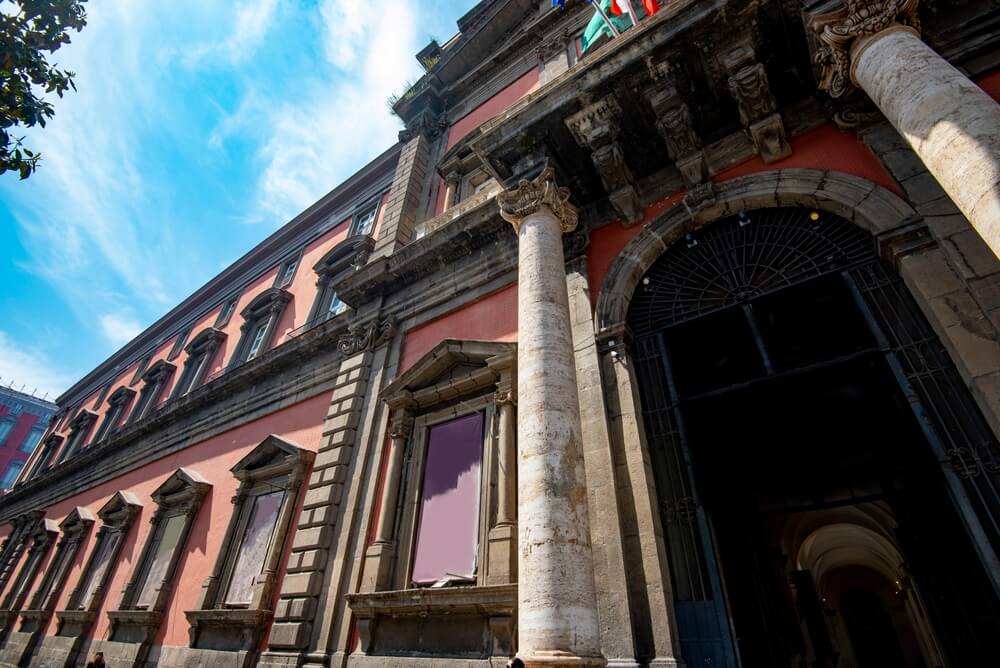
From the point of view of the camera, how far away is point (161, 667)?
808 cm

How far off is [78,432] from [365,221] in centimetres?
1829

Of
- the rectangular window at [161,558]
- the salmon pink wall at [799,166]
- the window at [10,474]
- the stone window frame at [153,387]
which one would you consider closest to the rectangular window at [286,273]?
the stone window frame at [153,387]

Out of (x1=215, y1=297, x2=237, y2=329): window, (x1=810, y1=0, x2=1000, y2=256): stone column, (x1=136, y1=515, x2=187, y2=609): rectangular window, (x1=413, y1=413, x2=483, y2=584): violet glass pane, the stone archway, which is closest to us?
(x1=810, y1=0, x2=1000, y2=256): stone column

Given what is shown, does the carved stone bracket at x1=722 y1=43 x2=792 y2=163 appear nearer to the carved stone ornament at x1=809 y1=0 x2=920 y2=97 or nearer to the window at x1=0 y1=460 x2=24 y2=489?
the carved stone ornament at x1=809 y1=0 x2=920 y2=97

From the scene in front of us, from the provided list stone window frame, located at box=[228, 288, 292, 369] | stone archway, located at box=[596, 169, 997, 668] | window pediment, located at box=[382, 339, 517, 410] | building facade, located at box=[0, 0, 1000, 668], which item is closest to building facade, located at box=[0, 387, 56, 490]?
stone window frame, located at box=[228, 288, 292, 369]

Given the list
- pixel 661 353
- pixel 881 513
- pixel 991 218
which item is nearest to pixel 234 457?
pixel 661 353

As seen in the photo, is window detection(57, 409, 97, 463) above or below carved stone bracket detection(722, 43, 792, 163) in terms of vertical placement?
above

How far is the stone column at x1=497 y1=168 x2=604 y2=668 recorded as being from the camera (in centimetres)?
326

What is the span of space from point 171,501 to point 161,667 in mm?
3604

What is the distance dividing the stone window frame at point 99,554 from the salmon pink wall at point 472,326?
31.3ft

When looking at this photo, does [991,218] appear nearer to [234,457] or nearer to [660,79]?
[660,79]

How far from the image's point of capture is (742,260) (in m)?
5.58

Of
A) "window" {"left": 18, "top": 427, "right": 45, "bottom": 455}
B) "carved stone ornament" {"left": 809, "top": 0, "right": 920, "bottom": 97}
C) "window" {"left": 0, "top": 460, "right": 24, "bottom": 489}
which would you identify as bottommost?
"carved stone ornament" {"left": 809, "top": 0, "right": 920, "bottom": 97}

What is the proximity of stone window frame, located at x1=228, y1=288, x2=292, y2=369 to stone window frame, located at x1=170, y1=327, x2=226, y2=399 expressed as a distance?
62.3 inches
